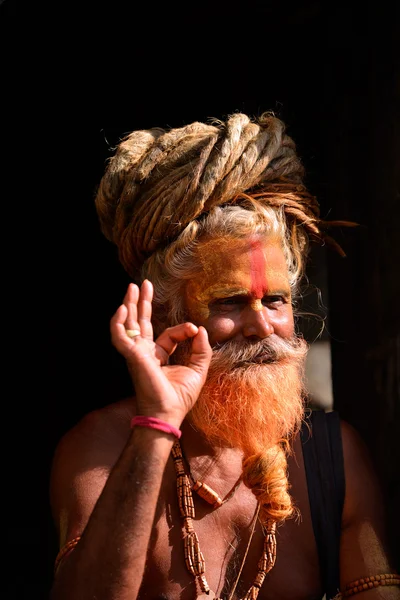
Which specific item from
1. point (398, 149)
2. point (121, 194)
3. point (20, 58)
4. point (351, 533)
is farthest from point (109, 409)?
point (20, 58)

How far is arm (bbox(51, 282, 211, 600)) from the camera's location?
2.13m

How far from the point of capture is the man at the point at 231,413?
8.79 feet

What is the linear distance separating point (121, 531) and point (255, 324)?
38.3 inches

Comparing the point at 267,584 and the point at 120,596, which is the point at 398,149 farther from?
the point at 120,596

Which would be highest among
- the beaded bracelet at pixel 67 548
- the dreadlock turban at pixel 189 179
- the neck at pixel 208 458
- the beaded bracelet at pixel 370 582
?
the dreadlock turban at pixel 189 179

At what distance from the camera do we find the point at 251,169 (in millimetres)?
2865

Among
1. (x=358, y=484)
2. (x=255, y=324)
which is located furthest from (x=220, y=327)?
(x=358, y=484)

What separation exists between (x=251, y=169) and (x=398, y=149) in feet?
2.50

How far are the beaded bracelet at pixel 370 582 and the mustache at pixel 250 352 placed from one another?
85 centimetres

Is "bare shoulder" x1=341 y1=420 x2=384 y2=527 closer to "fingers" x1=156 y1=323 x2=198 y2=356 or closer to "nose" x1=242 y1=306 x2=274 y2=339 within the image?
"nose" x1=242 y1=306 x2=274 y2=339

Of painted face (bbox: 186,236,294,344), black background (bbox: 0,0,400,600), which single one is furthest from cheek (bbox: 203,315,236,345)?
black background (bbox: 0,0,400,600)

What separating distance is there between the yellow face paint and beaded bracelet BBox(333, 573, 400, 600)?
106cm

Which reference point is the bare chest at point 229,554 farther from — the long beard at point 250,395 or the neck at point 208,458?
the long beard at point 250,395

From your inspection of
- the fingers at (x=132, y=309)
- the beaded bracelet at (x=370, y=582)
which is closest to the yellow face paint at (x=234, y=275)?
the fingers at (x=132, y=309)
